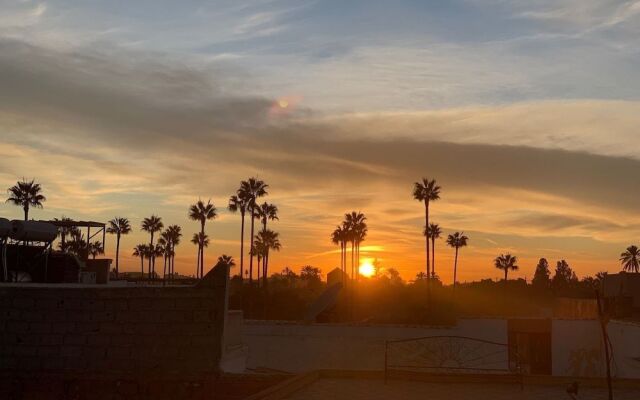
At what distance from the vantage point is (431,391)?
20.4 meters

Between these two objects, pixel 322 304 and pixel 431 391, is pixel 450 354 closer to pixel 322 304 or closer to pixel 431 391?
pixel 322 304

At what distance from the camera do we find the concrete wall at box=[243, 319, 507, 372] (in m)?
46.7

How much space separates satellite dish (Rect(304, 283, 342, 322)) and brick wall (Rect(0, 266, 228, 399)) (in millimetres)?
31152

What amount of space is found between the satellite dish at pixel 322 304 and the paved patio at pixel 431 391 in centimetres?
2980

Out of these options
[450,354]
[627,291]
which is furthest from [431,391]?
[627,291]

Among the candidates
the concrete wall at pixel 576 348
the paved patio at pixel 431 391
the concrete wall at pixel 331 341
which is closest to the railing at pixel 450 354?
the concrete wall at pixel 331 341

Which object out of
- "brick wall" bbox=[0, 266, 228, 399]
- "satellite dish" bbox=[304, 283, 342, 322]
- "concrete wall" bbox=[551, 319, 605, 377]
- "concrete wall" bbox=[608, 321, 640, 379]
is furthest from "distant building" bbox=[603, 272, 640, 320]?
"brick wall" bbox=[0, 266, 228, 399]

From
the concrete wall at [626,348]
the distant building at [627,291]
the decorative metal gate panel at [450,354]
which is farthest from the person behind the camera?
the distant building at [627,291]

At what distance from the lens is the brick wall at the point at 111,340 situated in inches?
816

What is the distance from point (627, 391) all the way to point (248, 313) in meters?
60.4

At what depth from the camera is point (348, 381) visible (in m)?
Result: 22.7

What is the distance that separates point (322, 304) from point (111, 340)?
114ft

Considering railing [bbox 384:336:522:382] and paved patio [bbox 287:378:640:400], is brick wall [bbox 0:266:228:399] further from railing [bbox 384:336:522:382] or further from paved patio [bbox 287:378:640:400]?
railing [bbox 384:336:522:382]

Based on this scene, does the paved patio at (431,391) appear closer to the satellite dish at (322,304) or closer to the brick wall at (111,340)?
the brick wall at (111,340)
